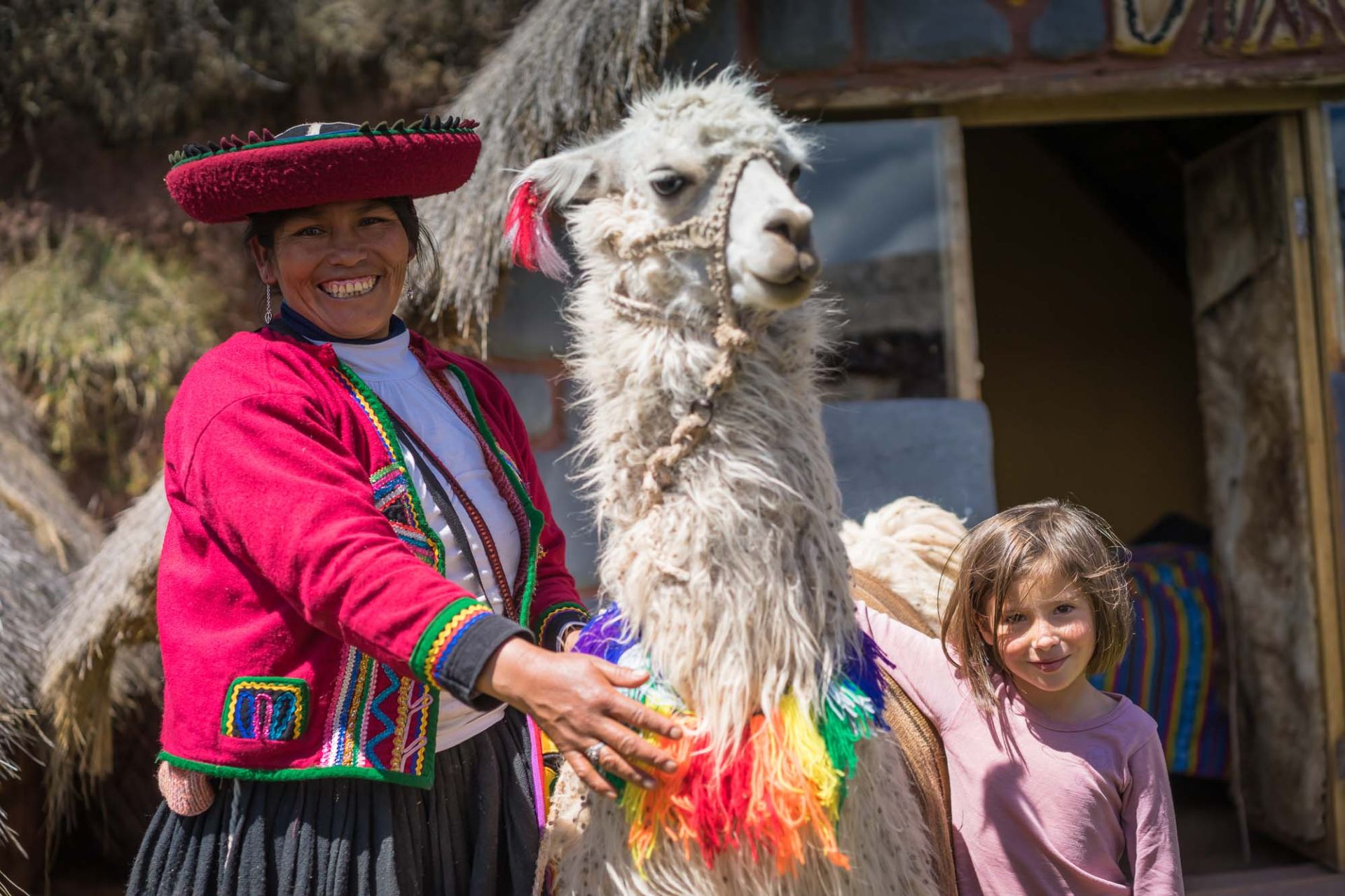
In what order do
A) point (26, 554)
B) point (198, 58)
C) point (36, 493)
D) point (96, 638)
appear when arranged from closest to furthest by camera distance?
point (96, 638) < point (26, 554) < point (36, 493) < point (198, 58)

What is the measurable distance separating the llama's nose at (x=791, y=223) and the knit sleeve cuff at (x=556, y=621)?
65cm

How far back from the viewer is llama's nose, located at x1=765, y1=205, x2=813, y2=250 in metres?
1.31

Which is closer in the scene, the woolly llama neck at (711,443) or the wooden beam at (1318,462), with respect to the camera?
the woolly llama neck at (711,443)

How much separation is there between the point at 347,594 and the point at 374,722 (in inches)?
10.4

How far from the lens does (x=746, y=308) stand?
1374 mm

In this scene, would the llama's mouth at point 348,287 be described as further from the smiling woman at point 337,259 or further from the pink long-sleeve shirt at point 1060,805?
the pink long-sleeve shirt at point 1060,805

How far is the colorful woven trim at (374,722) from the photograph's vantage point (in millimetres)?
1422

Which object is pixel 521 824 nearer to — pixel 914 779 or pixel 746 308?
pixel 914 779

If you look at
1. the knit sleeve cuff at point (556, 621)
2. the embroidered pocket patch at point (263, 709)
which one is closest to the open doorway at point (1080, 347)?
the knit sleeve cuff at point (556, 621)

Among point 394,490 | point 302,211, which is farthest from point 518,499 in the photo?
point 302,211

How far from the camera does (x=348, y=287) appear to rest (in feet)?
5.11

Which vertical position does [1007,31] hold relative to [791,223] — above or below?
above

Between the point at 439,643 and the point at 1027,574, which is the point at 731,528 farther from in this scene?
the point at 1027,574

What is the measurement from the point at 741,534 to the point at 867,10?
2301 millimetres
